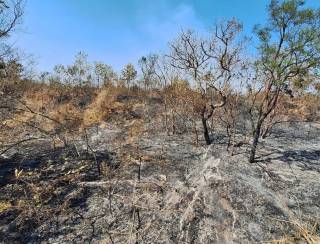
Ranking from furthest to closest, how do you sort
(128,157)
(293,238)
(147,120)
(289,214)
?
(147,120) < (128,157) < (289,214) < (293,238)

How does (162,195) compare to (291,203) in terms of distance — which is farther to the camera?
(162,195)

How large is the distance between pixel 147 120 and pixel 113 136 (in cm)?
260

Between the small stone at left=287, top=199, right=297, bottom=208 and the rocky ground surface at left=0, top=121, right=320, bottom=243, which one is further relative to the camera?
the small stone at left=287, top=199, right=297, bottom=208

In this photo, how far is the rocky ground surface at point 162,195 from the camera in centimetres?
723

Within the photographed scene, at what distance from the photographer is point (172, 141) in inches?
503

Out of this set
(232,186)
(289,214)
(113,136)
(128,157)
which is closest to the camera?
(289,214)

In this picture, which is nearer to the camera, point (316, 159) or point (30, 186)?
point (30, 186)

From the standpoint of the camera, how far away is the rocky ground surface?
7.23 meters

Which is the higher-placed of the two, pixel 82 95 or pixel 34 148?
pixel 82 95

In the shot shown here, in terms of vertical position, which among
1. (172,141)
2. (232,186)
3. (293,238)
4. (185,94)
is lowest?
(293,238)

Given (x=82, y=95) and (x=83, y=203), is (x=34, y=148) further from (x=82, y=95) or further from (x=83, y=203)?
(x=82, y=95)

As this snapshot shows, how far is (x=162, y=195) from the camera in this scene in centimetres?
859

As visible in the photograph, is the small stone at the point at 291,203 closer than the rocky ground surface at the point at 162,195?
No

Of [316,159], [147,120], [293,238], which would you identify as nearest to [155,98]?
[147,120]
